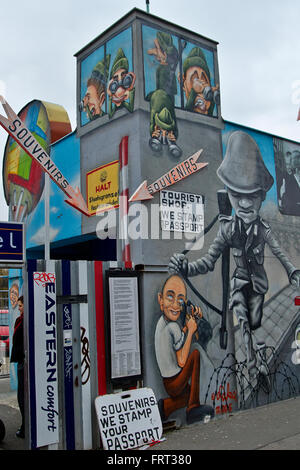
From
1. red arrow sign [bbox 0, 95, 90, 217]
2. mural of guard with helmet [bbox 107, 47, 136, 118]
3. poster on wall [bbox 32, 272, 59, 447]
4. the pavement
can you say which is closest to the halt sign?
the pavement

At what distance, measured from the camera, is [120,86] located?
308 inches

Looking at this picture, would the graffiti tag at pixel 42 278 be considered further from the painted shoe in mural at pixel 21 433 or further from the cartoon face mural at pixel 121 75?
the cartoon face mural at pixel 121 75

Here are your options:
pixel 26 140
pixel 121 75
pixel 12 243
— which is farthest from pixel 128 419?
pixel 121 75

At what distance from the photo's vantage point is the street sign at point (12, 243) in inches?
239

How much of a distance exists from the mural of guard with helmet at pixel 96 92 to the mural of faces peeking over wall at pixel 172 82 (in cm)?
85

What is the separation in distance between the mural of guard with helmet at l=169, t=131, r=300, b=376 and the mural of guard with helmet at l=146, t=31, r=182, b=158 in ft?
4.34

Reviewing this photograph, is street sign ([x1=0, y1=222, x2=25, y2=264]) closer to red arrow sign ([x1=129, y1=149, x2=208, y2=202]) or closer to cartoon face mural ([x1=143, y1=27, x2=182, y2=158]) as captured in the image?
red arrow sign ([x1=129, y1=149, x2=208, y2=202])

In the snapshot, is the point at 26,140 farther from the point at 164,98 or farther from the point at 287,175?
→ the point at 287,175

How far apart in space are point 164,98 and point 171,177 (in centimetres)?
135

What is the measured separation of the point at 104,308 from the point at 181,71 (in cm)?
433

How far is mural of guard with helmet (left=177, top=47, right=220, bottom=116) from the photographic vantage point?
833 centimetres

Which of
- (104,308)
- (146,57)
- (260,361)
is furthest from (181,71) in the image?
(260,361)
